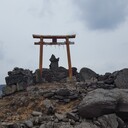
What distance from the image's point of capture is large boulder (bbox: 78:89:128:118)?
1752 centimetres

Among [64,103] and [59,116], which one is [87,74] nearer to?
[64,103]

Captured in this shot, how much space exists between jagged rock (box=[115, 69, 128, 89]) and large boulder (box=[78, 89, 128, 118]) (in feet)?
9.17

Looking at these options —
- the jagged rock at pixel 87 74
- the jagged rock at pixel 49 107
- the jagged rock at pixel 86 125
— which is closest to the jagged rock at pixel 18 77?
the jagged rock at pixel 87 74

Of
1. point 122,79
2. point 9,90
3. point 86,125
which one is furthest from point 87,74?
point 86,125

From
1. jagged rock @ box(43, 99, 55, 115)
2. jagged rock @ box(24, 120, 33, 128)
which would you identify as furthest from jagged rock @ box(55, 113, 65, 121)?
jagged rock @ box(24, 120, 33, 128)

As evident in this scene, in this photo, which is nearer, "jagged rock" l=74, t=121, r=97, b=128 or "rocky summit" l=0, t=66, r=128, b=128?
"jagged rock" l=74, t=121, r=97, b=128

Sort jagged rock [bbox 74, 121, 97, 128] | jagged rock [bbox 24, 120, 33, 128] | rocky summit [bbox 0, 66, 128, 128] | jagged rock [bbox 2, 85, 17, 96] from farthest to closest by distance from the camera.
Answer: jagged rock [bbox 2, 85, 17, 96] < rocky summit [bbox 0, 66, 128, 128] < jagged rock [bbox 24, 120, 33, 128] < jagged rock [bbox 74, 121, 97, 128]

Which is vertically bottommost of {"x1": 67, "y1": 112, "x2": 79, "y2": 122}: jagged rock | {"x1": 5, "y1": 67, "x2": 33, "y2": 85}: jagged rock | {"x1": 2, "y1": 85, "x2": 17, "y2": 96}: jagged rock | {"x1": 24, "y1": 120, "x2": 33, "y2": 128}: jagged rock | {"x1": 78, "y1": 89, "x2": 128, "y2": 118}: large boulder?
{"x1": 24, "y1": 120, "x2": 33, "y2": 128}: jagged rock

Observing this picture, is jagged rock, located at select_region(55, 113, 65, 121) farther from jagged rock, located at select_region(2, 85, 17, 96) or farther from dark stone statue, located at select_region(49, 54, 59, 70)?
dark stone statue, located at select_region(49, 54, 59, 70)

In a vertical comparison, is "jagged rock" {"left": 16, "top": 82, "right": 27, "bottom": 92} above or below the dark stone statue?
below

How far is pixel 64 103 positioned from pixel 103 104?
9.86 ft

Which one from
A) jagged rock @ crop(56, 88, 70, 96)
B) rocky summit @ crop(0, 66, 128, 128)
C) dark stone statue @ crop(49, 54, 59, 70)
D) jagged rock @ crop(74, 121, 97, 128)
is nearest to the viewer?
jagged rock @ crop(74, 121, 97, 128)

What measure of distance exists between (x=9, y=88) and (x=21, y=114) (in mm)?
4786

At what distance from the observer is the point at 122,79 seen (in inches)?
859
